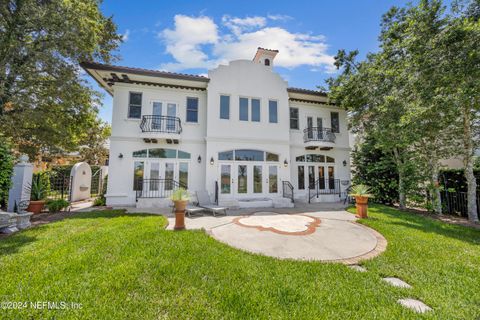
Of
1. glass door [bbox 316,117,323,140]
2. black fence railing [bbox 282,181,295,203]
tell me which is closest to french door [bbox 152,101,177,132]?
black fence railing [bbox 282,181,295,203]

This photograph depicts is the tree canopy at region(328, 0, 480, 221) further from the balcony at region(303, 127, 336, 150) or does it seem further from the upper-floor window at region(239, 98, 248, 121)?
the upper-floor window at region(239, 98, 248, 121)

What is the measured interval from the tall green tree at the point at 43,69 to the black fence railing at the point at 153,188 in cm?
482

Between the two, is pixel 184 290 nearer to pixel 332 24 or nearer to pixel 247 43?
pixel 332 24

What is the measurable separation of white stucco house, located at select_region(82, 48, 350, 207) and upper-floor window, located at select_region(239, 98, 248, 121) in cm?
6

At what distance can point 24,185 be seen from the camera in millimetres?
8031

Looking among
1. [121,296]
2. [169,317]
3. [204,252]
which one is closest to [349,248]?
[204,252]

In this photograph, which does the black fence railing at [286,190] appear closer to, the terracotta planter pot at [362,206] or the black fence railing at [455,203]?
the terracotta planter pot at [362,206]

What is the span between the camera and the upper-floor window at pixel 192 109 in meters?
12.2

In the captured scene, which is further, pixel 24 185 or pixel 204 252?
pixel 24 185

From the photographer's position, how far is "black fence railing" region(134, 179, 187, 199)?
438 inches

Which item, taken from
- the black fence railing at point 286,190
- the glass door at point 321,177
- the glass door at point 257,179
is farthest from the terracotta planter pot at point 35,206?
the glass door at point 321,177

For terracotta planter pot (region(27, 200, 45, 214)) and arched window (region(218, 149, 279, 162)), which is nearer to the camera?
terracotta planter pot (region(27, 200, 45, 214))

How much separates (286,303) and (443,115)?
30.4 ft

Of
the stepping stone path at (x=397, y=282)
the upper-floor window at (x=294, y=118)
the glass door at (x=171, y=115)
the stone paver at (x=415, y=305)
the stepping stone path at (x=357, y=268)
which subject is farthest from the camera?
the upper-floor window at (x=294, y=118)
